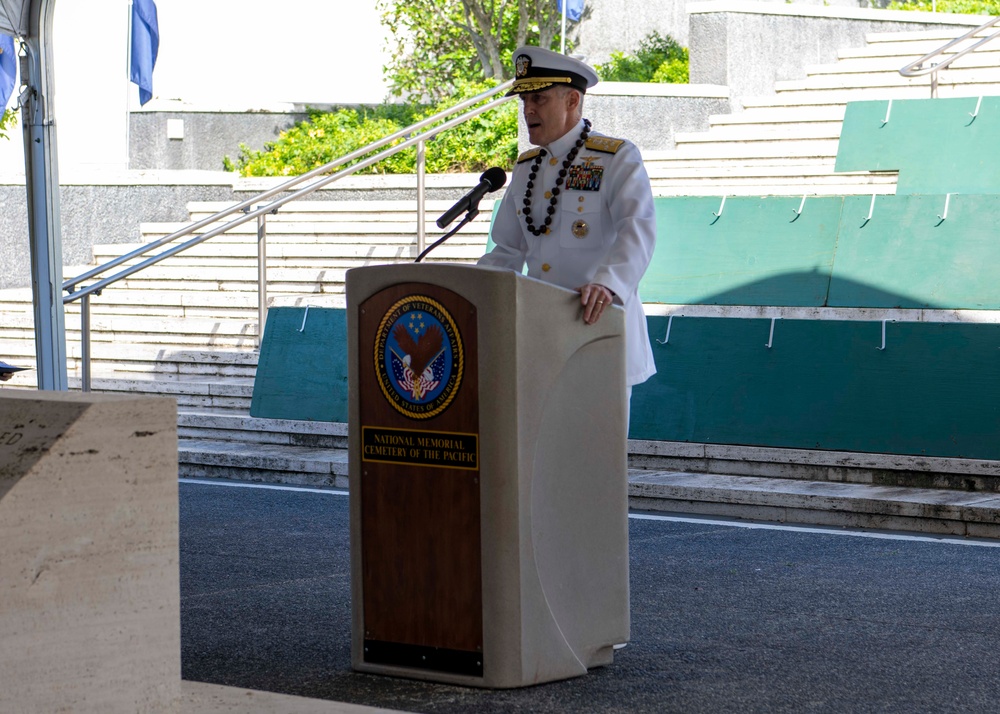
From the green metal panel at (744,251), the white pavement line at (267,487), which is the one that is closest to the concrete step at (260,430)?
the white pavement line at (267,487)

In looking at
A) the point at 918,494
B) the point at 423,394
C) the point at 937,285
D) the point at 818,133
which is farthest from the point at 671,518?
the point at 818,133

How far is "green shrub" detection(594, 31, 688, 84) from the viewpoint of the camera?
16984 mm

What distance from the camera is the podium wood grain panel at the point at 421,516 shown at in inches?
147

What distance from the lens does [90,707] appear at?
2988mm

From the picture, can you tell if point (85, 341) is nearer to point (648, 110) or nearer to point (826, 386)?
point (826, 386)

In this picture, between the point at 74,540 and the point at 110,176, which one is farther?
the point at 110,176

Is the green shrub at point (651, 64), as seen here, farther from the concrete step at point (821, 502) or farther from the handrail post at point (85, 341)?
the concrete step at point (821, 502)

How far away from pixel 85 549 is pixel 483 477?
1.12 metres

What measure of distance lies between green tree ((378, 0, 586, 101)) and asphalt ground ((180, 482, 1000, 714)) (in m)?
12.4

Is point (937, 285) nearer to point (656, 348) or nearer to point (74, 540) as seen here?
point (656, 348)

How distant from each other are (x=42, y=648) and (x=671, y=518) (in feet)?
13.7

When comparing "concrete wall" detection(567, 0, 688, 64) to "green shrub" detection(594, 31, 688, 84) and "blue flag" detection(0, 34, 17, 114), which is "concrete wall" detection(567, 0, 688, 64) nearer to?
"green shrub" detection(594, 31, 688, 84)

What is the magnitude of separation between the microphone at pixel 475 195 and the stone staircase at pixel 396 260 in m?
2.79

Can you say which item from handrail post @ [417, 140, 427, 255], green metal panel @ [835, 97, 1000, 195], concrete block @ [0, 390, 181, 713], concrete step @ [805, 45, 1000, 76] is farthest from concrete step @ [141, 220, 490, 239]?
concrete block @ [0, 390, 181, 713]
